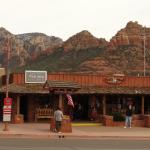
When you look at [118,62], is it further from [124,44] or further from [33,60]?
[33,60]

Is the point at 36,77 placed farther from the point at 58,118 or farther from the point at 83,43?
the point at 83,43

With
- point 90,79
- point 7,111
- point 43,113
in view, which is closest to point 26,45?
point 90,79

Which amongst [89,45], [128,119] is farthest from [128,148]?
[89,45]

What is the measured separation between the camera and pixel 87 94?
4066 cm

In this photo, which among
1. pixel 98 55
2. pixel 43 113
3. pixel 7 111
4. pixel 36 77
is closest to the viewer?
pixel 7 111

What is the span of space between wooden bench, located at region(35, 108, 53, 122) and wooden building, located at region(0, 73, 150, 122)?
1.21 meters

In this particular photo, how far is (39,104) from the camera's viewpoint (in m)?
41.2

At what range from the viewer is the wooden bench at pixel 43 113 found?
39.1 meters

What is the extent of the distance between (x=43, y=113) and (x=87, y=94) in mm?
3806

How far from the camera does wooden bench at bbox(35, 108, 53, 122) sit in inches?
1540

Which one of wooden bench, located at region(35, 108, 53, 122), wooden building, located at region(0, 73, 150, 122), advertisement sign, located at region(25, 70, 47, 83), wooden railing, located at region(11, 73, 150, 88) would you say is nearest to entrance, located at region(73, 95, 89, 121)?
wooden building, located at region(0, 73, 150, 122)

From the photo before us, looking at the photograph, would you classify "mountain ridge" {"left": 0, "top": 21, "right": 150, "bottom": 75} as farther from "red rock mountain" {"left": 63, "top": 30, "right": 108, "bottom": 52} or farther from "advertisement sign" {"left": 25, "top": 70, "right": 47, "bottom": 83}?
"advertisement sign" {"left": 25, "top": 70, "right": 47, "bottom": 83}

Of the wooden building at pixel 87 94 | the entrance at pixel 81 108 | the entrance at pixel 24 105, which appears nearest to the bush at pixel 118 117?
the wooden building at pixel 87 94

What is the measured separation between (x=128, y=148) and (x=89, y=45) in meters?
80.6
